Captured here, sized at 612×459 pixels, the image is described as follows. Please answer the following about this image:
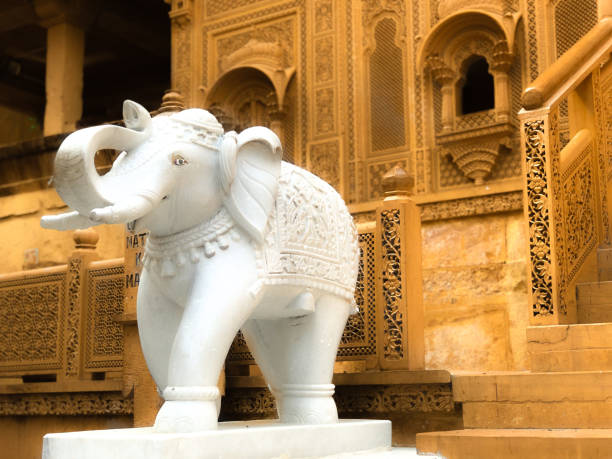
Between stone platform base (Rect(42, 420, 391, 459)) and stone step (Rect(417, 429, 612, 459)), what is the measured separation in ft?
1.03

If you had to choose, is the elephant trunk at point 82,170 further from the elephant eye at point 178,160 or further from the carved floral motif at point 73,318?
the carved floral motif at point 73,318

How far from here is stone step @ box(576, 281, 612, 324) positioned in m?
4.91

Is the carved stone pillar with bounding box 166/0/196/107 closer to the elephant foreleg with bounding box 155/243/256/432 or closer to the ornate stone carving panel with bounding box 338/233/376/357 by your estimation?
the ornate stone carving panel with bounding box 338/233/376/357

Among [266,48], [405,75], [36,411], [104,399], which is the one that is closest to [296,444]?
[104,399]

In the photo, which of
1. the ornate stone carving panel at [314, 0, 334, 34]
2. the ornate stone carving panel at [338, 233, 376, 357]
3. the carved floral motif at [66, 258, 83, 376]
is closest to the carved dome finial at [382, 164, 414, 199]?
the ornate stone carving panel at [338, 233, 376, 357]

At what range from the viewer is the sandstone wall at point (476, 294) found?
808 centimetres

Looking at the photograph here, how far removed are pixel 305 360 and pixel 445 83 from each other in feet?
20.9

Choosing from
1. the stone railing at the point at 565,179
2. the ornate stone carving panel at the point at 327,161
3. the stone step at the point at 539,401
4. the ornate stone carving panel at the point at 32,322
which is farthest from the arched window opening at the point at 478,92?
the stone step at the point at 539,401

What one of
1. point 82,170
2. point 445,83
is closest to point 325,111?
point 445,83

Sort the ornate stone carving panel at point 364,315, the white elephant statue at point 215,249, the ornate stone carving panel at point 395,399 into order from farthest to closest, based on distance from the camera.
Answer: the ornate stone carving panel at point 364,315 → the ornate stone carving panel at point 395,399 → the white elephant statue at point 215,249

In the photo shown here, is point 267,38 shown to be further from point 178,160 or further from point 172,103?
point 178,160

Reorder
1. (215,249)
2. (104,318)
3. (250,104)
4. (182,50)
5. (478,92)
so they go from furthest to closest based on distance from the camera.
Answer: (478,92)
(182,50)
(250,104)
(104,318)
(215,249)

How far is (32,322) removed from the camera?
6398mm

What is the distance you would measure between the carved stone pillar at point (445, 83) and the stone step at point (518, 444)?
603cm
